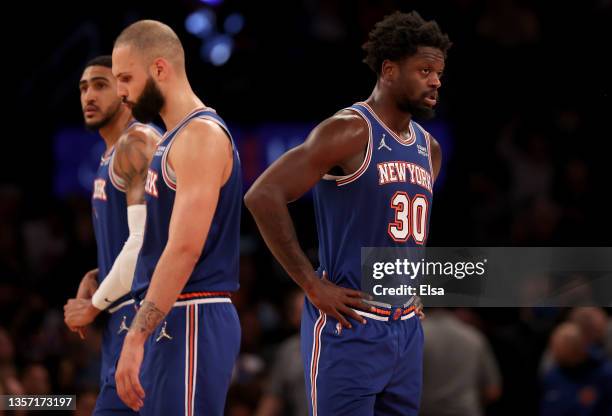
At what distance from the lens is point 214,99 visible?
362 inches

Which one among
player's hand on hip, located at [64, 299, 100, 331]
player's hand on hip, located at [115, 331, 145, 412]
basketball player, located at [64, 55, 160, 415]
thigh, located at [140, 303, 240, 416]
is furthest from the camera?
player's hand on hip, located at [64, 299, 100, 331]

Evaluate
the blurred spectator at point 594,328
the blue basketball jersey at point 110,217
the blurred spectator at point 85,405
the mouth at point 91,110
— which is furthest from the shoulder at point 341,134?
the blurred spectator at point 594,328

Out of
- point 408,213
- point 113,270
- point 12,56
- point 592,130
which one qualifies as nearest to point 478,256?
point 408,213

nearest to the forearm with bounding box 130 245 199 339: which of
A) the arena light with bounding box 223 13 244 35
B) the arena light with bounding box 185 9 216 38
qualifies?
the arena light with bounding box 185 9 216 38

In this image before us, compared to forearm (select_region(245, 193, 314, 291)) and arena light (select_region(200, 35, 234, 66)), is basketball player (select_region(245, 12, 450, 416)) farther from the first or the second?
arena light (select_region(200, 35, 234, 66))

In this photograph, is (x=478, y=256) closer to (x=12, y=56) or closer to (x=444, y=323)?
(x=444, y=323)

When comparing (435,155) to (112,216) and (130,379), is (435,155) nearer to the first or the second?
(112,216)

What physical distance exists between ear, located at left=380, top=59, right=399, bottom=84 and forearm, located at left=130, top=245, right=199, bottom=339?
1.28 metres

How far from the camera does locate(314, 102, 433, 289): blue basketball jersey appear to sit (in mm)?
4387

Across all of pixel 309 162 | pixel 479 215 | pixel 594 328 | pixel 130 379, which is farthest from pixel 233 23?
pixel 130 379

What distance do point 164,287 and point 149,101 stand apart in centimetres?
86

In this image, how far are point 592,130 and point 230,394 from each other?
12.4 ft

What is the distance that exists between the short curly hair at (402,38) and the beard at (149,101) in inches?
39.8

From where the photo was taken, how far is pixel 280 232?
14.2 feet
